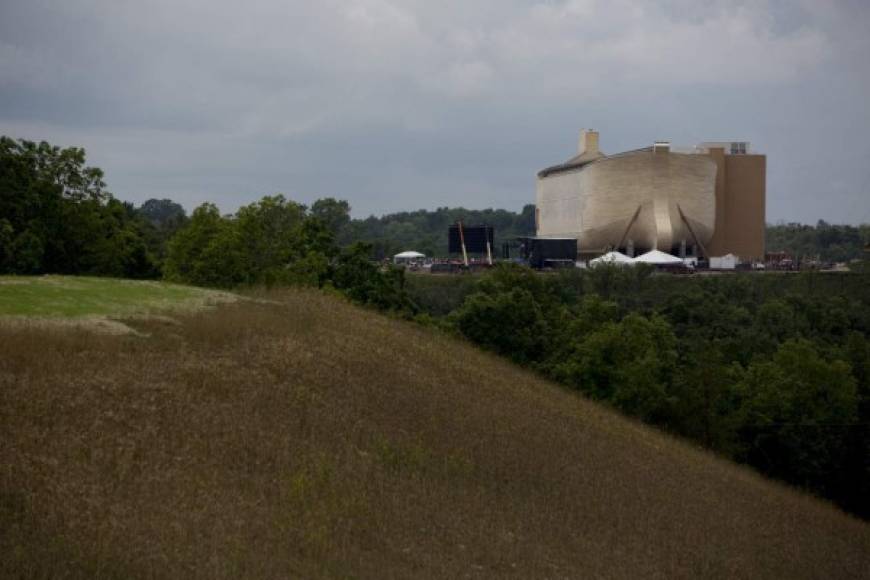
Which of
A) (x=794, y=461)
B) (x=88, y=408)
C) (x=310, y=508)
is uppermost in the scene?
(x=88, y=408)

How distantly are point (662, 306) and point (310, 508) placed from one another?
61258 mm

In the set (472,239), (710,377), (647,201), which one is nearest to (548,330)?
(710,377)

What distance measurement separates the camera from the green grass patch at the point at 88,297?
23.8m

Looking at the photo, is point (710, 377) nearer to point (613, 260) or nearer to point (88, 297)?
point (88, 297)

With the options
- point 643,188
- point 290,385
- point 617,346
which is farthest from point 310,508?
point 643,188

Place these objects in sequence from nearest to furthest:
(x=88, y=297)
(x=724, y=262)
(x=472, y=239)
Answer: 1. (x=88, y=297)
2. (x=724, y=262)
3. (x=472, y=239)

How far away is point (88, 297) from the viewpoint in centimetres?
2625

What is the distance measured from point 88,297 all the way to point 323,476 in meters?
10.6

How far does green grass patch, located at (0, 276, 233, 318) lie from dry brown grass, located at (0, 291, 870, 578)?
1.35m

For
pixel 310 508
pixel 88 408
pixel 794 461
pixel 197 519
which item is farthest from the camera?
pixel 794 461

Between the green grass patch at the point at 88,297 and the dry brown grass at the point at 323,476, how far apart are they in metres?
1.35

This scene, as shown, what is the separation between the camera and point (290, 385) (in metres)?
22.9

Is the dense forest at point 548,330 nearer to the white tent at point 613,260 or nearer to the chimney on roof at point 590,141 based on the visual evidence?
the white tent at point 613,260

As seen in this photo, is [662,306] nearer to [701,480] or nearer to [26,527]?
[701,480]
